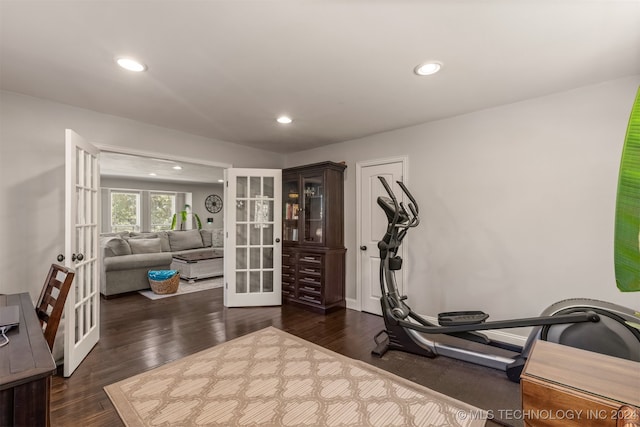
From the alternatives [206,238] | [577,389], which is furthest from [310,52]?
[206,238]

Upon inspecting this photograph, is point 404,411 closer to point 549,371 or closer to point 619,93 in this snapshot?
point 549,371

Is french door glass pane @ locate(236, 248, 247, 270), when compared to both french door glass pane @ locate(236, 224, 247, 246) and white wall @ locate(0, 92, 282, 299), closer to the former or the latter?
french door glass pane @ locate(236, 224, 247, 246)

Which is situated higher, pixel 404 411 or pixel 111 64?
pixel 111 64

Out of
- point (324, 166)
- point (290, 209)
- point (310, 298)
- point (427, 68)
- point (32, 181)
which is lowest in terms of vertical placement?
point (310, 298)

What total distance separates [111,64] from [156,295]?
3.73 m

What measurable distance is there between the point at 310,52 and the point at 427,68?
35.1 inches

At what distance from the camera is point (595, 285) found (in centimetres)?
235

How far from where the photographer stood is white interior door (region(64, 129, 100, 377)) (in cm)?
228

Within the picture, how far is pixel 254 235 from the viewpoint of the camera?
4.26m

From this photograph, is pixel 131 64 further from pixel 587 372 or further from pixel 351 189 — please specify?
pixel 587 372

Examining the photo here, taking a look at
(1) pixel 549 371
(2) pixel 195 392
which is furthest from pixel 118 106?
(1) pixel 549 371

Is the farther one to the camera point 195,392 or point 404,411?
point 195,392

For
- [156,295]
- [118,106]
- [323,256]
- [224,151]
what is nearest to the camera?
[118,106]

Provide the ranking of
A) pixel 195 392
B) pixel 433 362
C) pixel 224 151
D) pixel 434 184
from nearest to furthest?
pixel 195 392, pixel 433 362, pixel 434 184, pixel 224 151
